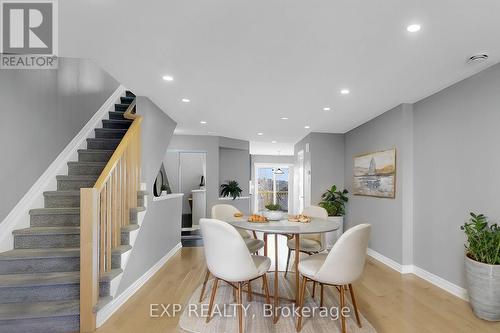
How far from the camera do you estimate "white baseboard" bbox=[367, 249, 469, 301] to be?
2800 millimetres

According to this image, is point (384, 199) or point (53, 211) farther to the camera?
point (384, 199)

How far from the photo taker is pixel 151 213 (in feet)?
11.5

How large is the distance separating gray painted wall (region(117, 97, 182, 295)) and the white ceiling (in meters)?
0.46

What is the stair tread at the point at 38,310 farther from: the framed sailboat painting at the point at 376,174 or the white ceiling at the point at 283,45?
the framed sailboat painting at the point at 376,174

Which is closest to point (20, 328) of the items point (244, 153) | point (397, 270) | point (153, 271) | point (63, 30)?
point (153, 271)

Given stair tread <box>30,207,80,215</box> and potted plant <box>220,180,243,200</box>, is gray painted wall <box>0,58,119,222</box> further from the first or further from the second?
potted plant <box>220,180,243,200</box>

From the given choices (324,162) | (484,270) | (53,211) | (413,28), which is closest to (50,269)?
(53,211)

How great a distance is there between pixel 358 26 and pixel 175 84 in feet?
6.59

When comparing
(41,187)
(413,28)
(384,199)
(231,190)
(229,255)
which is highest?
(413,28)

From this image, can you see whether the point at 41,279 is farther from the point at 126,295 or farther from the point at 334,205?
the point at 334,205

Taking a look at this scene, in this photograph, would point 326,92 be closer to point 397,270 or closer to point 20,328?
point 397,270

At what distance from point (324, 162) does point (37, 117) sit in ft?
16.1

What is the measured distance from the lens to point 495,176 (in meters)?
2.47

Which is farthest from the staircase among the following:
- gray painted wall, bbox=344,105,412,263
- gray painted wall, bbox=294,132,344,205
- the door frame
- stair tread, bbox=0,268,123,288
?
the door frame
